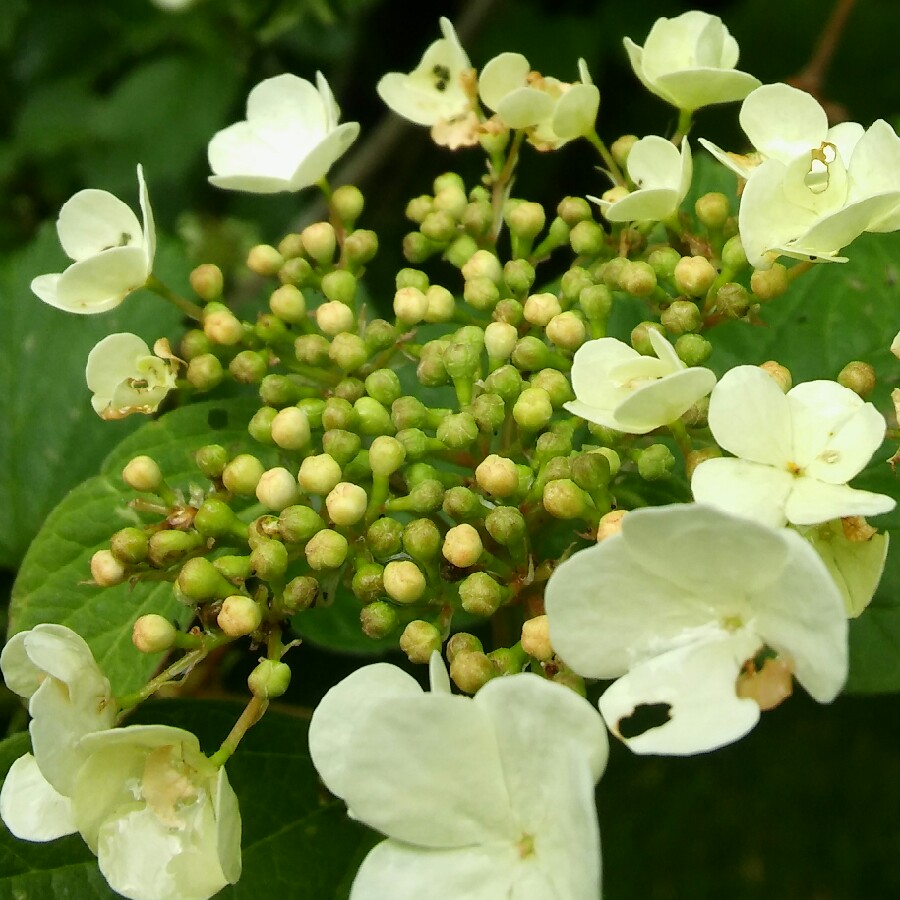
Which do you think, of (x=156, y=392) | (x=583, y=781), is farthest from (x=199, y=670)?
(x=583, y=781)

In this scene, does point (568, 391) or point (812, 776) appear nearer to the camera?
point (568, 391)

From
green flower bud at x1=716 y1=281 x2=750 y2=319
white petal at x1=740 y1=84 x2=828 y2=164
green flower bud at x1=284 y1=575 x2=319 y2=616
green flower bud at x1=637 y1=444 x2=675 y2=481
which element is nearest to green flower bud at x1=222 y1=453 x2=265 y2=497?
green flower bud at x1=284 y1=575 x2=319 y2=616

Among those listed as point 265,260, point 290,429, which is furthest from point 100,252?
point 290,429

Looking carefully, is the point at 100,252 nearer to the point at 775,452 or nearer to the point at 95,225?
the point at 95,225

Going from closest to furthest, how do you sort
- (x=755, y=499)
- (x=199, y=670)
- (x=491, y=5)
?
(x=755, y=499)
(x=199, y=670)
(x=491, y=5)

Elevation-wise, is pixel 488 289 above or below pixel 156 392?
above

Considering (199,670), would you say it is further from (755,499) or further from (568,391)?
(755,499)
